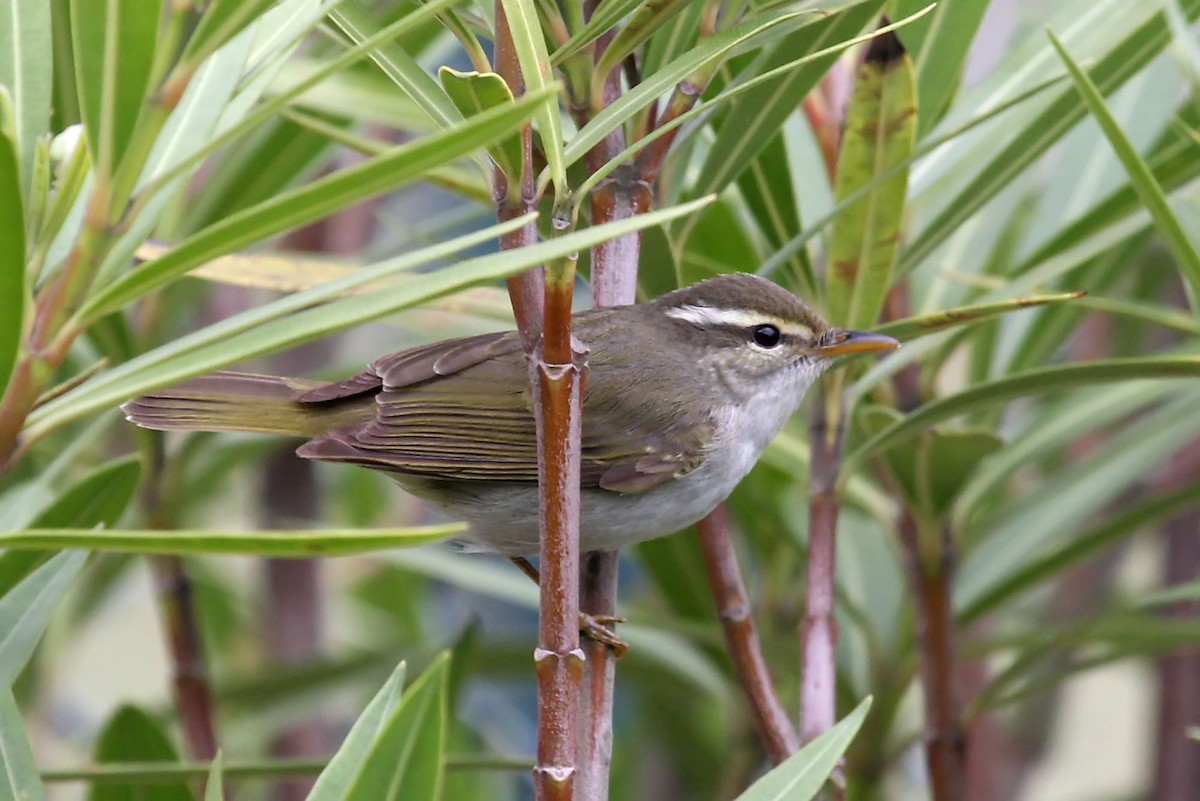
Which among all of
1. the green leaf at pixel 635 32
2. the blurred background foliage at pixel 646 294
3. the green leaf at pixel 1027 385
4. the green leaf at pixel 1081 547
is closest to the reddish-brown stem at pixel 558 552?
the blurred background foliage at pixel 646 294

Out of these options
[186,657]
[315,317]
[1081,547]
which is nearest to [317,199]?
[315,317]

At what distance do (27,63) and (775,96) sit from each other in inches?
31.5

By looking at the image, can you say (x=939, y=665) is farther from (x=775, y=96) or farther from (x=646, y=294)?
(x=775, y=96)

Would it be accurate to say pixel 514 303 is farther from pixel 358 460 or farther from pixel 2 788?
pixel 358 460

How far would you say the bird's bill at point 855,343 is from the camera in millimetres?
1701

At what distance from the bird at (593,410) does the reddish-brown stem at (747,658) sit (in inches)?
12.1

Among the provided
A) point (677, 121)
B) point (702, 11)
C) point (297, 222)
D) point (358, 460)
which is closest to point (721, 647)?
point (358, 460)

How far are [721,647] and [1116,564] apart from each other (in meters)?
1.44

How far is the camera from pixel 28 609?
141cm

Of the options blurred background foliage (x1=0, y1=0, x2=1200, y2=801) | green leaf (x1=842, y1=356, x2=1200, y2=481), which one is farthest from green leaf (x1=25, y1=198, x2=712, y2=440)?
green leaf (x1=842, y1=356, x2=1200, y2=481)

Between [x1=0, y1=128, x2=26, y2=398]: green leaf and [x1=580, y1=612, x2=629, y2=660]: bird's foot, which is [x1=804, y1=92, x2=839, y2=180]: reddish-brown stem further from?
[x1=0, y1=128, x2=26, y2=398]: green leaf

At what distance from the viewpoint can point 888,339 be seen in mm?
1674

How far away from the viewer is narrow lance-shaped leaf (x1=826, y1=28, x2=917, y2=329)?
1.58 metres

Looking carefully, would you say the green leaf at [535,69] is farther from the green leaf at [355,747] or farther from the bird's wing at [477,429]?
the bird's wing at [477,429]
